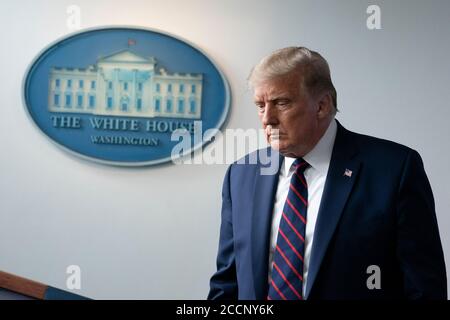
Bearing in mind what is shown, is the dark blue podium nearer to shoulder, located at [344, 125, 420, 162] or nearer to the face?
the face

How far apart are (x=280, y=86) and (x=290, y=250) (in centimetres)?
40

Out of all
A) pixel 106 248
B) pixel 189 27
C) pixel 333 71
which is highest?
pixel 189 27

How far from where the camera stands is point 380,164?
1420mm

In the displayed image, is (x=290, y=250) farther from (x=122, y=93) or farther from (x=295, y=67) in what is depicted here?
(x=122, y=93)

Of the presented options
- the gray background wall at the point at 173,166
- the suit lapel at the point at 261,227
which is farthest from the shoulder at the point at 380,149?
the gray background wall at the point at 173,166

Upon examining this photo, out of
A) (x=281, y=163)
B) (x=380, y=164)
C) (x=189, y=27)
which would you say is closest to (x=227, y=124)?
(x=189, y=27)

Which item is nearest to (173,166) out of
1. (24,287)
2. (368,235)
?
(368,235)

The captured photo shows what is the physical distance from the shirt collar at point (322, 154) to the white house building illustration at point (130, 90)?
56.2 inches

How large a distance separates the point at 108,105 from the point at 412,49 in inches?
61.3

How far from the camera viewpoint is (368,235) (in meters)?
1.33

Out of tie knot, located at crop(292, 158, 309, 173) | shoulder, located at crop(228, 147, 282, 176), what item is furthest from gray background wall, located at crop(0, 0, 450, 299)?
tie knot, located at crop(292, 158, 309, 173)
